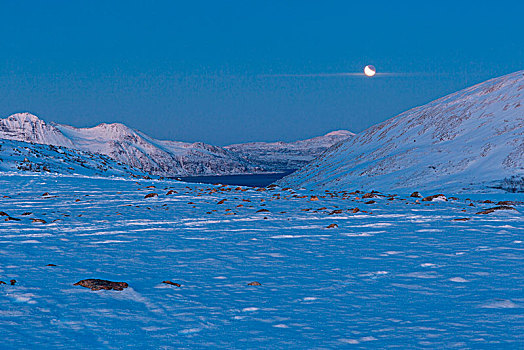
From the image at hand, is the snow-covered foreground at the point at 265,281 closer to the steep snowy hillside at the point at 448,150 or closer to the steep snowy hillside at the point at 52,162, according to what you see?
the steep snowy hillside at the point at 448,150

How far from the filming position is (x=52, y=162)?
44.9 metres

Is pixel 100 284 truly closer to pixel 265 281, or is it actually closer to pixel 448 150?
pixel 265 281

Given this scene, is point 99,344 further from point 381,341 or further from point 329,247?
point 329,247

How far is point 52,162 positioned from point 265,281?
41943 millimetres

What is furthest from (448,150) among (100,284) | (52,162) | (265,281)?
(100,284)

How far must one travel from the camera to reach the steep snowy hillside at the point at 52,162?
1590 inches

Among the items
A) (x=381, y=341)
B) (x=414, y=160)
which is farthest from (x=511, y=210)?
(x=414, y=160)

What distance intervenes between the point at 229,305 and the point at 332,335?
178cm

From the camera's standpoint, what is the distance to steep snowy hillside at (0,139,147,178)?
132 feet

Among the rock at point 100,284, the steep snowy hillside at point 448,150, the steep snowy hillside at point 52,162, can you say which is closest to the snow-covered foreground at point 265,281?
A: the rock at point 100,284

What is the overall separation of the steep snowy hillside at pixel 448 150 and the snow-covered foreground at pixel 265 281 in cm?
2578

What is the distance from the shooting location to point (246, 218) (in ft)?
52.4

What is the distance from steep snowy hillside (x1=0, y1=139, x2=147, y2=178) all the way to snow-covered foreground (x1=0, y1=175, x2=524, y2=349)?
2733 cm

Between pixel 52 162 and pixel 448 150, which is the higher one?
pixel 448 150
